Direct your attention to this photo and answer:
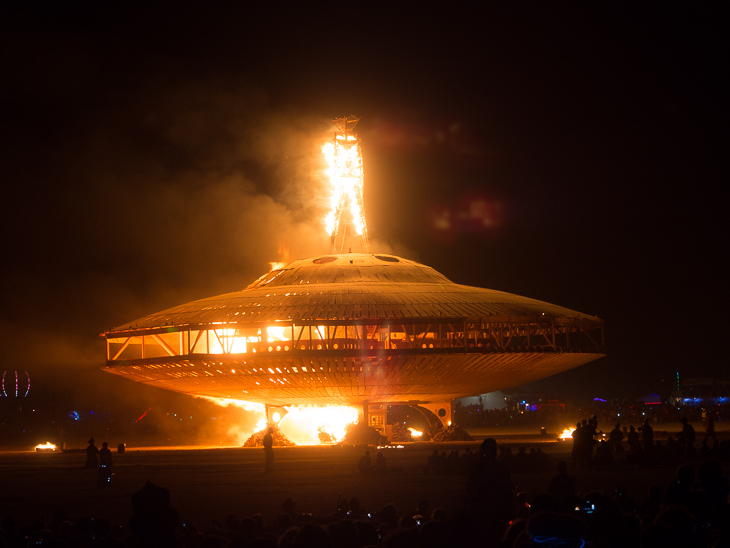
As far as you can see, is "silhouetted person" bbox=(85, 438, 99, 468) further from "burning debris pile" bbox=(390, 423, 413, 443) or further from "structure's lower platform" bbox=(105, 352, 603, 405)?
"burning debris pile" bbox=(390, 423, 413, 443)

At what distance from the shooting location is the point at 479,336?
45.5 meters

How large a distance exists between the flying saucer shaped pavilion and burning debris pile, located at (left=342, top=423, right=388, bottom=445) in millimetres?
1894

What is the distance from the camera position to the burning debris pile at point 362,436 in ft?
136

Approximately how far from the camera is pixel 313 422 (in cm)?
4891

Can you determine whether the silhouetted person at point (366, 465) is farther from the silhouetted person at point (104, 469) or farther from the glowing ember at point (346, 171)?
the glowing ember at point (346, 171)

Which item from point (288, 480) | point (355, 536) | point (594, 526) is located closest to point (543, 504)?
point (594, 526)

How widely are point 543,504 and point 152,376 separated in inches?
1636

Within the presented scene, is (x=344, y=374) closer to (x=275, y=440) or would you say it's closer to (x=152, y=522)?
(x=275, y=440)

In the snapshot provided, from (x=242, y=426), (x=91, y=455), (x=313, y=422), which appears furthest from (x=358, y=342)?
(x=242, y=426)

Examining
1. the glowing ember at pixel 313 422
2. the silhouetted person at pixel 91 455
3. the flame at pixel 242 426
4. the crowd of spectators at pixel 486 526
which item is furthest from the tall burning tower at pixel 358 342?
the crowd of spectators at pixel 486 526

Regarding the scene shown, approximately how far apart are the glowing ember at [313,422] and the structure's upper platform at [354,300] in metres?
6.73

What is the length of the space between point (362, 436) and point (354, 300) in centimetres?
669

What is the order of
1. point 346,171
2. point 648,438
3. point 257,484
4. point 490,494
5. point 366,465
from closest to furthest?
1. point 490,494
2. point 257,484
3. point 366,465
4. point 648,438
5. point 346,171

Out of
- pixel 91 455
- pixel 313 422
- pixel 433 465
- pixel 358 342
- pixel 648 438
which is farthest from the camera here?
pixel 313 422
